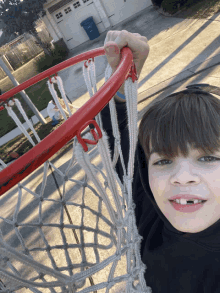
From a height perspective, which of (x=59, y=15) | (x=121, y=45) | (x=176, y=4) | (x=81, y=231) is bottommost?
(x=81, y=231)

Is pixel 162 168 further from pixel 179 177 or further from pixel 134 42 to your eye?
pixel 134 42

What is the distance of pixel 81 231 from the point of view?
171 centimetres

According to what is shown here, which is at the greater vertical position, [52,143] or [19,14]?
[19,14]

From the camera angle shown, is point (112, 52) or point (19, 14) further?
point (19, 14)

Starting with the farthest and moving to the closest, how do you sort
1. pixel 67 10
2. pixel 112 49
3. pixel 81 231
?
pixel 67 10, pixel 81 231, pixel 112 49

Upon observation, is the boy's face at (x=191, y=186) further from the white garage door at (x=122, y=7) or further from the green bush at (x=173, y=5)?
the white garage door at (x=122, y=7)

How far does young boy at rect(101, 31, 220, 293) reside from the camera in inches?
35.3

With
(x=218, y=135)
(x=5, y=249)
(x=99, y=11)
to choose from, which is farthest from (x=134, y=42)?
(x=99, y=11)

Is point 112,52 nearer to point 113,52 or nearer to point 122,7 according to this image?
point 113,52

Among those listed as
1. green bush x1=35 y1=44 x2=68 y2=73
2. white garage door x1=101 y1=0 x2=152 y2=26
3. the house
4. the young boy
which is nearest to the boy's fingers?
the young boy

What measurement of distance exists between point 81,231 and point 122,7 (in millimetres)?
9959

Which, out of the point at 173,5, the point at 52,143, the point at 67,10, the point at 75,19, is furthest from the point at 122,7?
the point at 52,143

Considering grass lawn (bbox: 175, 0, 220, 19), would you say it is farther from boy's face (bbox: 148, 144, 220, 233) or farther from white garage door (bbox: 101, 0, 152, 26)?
boy's face (bbox: 148, 144, 220, 233)

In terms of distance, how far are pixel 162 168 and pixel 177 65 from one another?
3.94 metres
